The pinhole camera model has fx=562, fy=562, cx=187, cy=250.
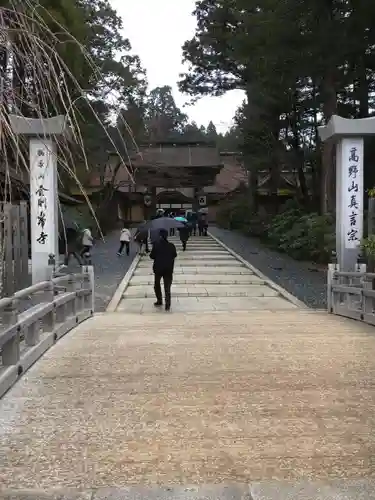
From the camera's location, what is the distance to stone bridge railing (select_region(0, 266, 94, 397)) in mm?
4848

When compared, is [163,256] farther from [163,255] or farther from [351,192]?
[351,192]

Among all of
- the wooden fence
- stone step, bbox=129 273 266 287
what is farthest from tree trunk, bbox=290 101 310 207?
the wooden fence

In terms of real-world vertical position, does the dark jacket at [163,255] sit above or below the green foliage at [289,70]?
below

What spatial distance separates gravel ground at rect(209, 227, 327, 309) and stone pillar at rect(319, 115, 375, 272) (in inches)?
50.7

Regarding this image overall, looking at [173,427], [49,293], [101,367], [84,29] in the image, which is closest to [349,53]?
[84,29]

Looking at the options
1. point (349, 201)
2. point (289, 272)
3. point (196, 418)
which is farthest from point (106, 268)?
point (196, 418)

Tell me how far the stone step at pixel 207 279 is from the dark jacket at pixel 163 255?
15.4 feet

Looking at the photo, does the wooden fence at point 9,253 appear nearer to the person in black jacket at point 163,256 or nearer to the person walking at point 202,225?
the person in black jacket at point 163,256

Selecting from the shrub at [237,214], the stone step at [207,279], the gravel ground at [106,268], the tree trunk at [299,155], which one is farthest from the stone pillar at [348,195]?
the shrub at [237,214]

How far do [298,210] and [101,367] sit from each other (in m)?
20.6

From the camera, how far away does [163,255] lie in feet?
35.6

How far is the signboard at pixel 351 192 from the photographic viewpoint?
11.2 metres

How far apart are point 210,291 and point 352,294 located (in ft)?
18.9

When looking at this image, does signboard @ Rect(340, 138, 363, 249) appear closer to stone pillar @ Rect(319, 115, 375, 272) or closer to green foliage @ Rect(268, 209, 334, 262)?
stone pillar @ Rect(319, 115, 375, 272)
